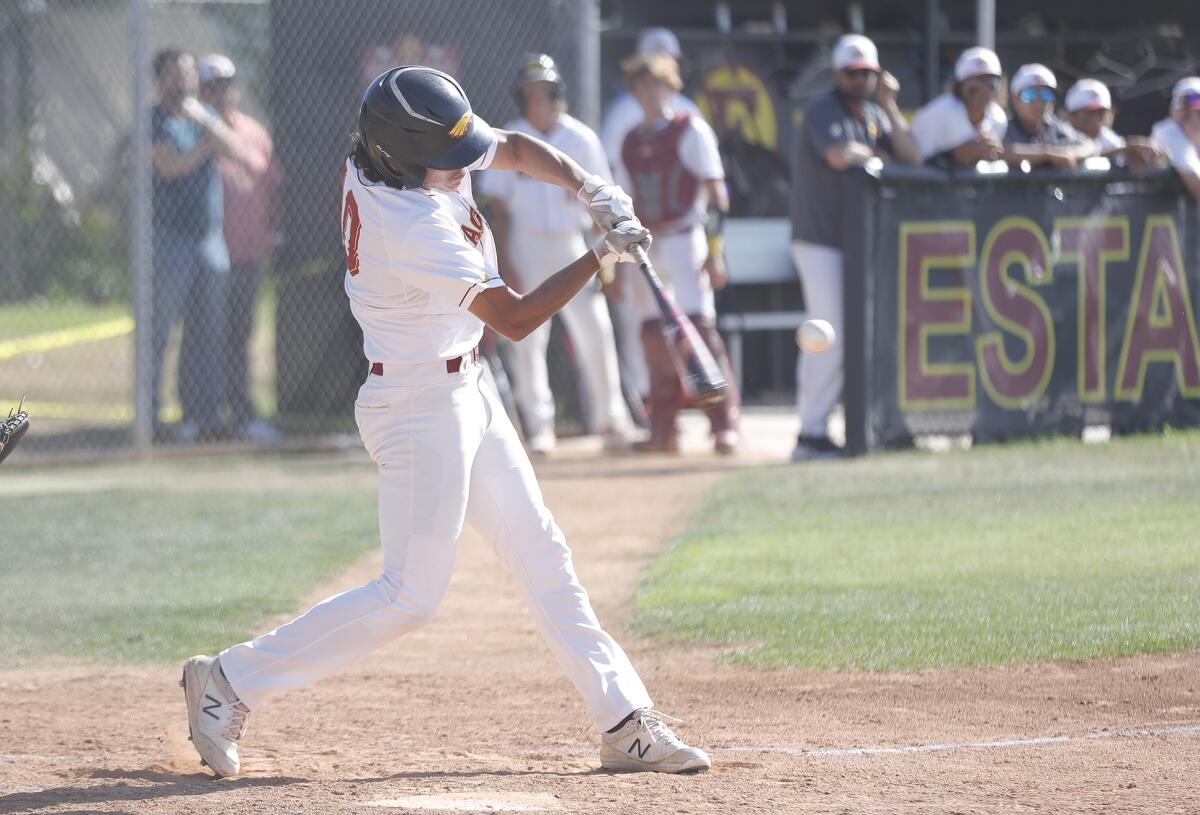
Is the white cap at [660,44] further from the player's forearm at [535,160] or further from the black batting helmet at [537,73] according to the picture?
the player's forearm at [535,160]

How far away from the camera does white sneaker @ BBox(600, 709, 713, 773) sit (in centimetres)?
462

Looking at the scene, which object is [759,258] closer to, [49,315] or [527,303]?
[49,315]

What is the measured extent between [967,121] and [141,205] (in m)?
5.36

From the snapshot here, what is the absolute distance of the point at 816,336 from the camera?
7.71 metres

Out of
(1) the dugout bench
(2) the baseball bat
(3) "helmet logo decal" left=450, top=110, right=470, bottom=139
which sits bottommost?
(1) the dugout bench

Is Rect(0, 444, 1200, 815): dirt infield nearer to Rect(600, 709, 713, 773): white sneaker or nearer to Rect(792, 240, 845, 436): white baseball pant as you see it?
Rect(600, 709, 713, 773): white sneaker

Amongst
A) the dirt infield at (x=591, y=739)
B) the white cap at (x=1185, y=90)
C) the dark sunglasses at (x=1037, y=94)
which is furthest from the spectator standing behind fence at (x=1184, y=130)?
the dirt infield at (x=591, y=739)

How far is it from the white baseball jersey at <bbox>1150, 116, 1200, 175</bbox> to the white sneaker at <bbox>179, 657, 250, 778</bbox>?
7978 mm

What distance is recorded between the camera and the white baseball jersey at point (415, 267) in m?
4.44

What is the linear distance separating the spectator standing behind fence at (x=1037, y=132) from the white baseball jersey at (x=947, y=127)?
165 mm

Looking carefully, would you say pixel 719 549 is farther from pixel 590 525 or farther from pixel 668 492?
pixel 668 492

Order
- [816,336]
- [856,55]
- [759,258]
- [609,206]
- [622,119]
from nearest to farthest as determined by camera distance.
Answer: [609,206]
[816,336]
[856,55]
[622,119]
[759,258]

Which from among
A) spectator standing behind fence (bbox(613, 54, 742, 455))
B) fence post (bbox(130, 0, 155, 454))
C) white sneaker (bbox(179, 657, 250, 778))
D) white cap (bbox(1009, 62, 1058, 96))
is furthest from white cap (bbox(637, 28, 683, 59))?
white sneaker (bbox(179, 657, 250, 778))

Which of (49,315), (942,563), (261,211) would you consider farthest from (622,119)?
(49,315)
